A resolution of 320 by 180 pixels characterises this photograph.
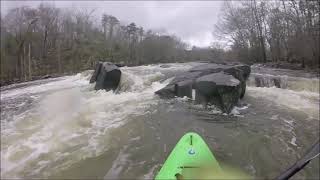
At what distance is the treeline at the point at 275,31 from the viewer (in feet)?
74.1

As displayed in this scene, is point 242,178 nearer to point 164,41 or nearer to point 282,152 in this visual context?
point 282,152

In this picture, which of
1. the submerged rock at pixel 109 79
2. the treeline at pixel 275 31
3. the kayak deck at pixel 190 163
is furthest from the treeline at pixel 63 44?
the kayak deck at pixel 190 163

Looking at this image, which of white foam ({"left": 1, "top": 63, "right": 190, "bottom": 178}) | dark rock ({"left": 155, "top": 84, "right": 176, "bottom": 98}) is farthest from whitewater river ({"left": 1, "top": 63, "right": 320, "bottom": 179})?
dark rock ({"left": 155, "top": 84, "right": 176, "bottom": 98})

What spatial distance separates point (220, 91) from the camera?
8930mm

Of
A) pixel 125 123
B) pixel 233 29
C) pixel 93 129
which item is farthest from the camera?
pixel 233 29

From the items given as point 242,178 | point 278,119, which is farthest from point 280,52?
point 242,178

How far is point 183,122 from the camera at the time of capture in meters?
7.66

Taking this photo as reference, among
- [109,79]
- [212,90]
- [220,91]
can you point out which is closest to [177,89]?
[212,90]

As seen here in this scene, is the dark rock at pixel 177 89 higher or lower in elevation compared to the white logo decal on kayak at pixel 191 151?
higher

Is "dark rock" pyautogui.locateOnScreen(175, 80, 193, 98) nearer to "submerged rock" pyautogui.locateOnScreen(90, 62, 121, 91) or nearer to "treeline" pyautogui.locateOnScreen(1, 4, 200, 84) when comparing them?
"submerged rock" pyautogui.locateOnScreen(90, 62, 121, 91)

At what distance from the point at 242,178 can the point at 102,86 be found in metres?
7.65

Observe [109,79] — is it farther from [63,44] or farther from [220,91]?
[63,44]

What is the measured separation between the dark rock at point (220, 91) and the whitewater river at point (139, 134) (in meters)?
0.28

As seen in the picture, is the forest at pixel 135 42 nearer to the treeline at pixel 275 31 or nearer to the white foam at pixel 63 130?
the treeline at pixel 275 31
